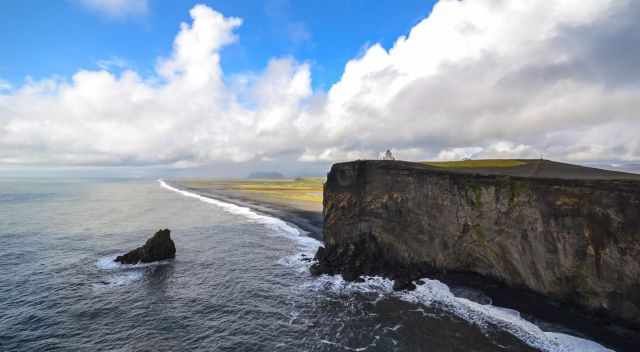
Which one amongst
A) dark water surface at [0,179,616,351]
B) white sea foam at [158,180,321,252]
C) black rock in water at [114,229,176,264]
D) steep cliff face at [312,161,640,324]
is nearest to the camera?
dark water surface at [0,179,616,351]

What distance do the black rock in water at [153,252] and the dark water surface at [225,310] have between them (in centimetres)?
167

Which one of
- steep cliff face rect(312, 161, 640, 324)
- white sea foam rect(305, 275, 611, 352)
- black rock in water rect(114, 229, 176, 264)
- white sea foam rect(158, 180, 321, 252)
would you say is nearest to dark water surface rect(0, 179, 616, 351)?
white sea foam rect(305, 275, 611, 352)

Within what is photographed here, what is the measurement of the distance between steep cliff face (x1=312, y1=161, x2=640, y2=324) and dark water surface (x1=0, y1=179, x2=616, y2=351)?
163 inches

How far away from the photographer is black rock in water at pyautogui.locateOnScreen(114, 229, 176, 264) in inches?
1587

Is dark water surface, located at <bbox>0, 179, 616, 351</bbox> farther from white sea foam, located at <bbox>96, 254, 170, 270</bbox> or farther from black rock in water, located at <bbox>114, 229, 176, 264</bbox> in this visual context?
black rock in water, located at <bbox>114, 229, 176, 264</bbox>

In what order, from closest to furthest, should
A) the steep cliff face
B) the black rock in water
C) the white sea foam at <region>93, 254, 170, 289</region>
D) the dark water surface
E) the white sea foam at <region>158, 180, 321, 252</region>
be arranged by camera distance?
the dark water surface
the steep cliff face
the white sea foam at <region>93, 254, 170, 289</region>
the black rock in water
the white sea foam at <region>158, 180, 321, 252</region>

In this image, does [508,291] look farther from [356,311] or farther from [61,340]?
[61,340]

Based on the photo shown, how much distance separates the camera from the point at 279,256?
43.7 meters

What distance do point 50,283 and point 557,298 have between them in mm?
52357

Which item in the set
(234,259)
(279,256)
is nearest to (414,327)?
(279,256)

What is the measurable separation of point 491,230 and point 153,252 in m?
43.9

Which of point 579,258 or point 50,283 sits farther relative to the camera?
point 50,283

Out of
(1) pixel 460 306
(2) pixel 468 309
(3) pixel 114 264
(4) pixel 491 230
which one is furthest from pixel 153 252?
(4) pixel 491 230

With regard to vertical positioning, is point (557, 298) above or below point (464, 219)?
below
